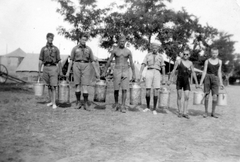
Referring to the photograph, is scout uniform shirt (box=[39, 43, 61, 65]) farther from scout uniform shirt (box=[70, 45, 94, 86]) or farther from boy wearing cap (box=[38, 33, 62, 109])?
scout uniform shirt (box=[70, 45, 94, 86])

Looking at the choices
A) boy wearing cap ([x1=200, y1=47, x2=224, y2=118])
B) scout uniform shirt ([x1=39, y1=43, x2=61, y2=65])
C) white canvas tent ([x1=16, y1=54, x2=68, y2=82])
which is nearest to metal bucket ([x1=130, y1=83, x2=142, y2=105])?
boy wearing cap ([x1=200, y1=47, x2=224, y2=118])

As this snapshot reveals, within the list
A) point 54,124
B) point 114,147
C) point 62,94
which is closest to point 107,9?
point 62,94

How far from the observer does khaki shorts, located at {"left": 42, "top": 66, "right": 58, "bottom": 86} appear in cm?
763

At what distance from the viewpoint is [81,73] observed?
24.9 feet

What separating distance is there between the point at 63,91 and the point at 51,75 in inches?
36.5

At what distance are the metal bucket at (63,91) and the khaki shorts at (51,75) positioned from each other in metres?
0.67

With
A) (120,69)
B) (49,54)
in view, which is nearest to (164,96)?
(120,69)

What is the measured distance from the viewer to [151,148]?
441 centimetres

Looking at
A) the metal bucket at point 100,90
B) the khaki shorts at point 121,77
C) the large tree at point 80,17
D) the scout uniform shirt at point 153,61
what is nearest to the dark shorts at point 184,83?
the scout uniform shirt at point 153,61

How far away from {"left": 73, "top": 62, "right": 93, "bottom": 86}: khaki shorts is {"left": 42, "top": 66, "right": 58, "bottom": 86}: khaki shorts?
611mm

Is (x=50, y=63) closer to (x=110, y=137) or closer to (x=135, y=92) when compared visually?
(x=135, y=92)

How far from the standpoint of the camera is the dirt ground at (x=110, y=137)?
393 centimetres

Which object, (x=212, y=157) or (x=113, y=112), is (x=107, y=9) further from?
(x=212, y=157)

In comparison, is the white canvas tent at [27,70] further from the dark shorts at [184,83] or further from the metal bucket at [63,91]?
the dark shorts at [184,83]
